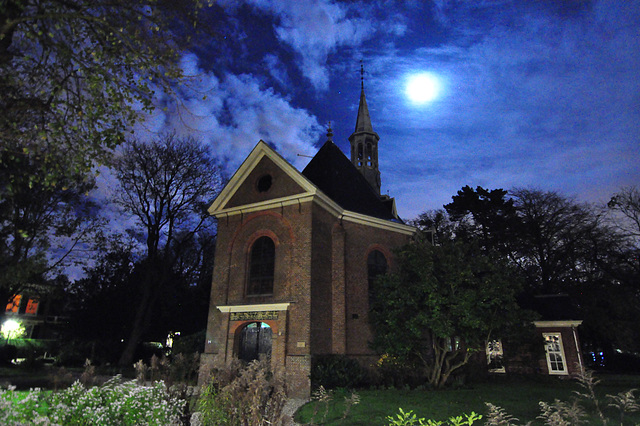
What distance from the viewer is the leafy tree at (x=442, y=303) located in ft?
50.6

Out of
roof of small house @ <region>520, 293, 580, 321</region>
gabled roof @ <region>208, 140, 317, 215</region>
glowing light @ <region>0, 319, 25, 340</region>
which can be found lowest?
glowing light @ <region>0, 319, 25, 340</region>

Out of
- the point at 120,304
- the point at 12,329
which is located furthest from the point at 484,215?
the point at 12,329

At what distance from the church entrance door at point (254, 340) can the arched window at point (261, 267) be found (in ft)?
5.04

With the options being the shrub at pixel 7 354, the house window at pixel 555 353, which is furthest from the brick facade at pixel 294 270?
the shrub at pixel 7 354

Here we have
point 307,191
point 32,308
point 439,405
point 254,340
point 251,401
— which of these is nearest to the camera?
point 251,401

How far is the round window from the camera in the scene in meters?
19.5

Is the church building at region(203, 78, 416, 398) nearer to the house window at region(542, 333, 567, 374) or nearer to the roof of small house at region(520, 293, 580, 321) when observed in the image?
the roof of small house at region(520, 293, 580, 321)

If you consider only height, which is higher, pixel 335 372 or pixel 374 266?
pixel 374 266

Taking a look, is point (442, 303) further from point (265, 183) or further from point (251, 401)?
point (251, 401)

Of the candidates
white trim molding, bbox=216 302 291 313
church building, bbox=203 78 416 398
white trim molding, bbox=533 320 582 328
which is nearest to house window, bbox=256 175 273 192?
church building, bbox=203 78 416 398

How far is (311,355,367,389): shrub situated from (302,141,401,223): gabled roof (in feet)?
26.0

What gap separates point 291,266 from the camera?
17.3m

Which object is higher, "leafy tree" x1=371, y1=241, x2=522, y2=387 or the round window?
the round window

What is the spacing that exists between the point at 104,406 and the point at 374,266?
51.9ft
